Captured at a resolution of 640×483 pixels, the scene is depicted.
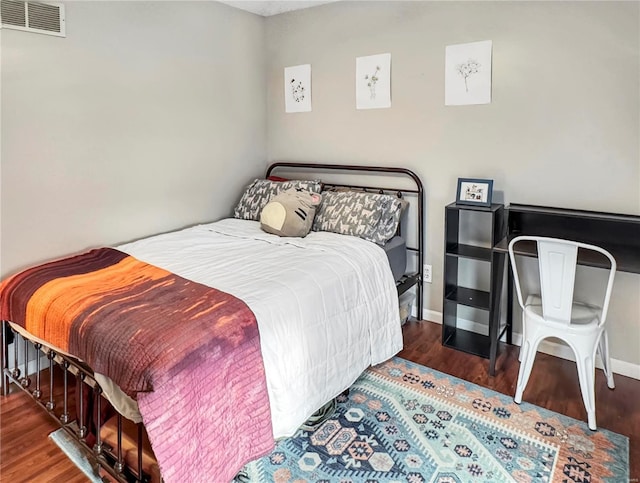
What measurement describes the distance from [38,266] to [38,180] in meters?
0.48

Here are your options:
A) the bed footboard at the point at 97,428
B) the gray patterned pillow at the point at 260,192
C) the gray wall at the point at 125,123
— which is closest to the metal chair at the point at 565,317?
the gray patterned pillow at the point at 260,192

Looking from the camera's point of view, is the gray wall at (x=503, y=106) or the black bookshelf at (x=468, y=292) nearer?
the gray wall at (x=503, y=106)

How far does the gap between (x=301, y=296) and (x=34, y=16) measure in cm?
201

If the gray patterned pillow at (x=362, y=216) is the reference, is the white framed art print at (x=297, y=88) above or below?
above

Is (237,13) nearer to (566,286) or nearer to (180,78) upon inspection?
(180,78)

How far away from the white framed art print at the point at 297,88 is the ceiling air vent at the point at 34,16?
1632 mm

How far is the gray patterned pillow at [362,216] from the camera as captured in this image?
114 inches

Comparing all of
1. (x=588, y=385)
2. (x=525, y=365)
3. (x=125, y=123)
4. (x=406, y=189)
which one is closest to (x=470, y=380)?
(x=525, y=365)

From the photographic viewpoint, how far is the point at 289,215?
296 centimetres

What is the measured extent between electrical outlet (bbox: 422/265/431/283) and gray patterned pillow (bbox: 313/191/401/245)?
45 centimetres

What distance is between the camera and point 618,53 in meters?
2.36

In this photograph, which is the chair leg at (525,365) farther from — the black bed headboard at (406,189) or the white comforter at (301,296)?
the black bed headboard at (406,189)

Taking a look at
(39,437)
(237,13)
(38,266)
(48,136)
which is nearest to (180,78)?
(237,13)

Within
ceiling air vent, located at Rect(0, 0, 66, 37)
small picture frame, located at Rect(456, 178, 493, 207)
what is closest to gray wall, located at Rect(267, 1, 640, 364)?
small picture frame, located at Rect(456, 178, 493, 207)
